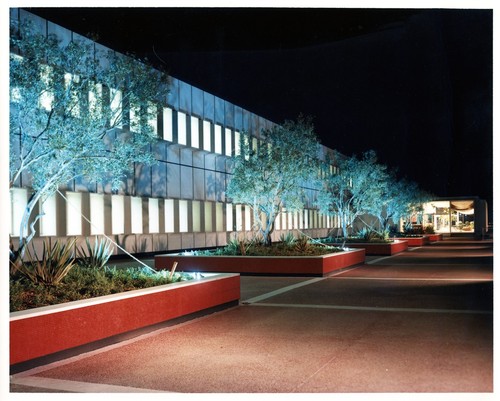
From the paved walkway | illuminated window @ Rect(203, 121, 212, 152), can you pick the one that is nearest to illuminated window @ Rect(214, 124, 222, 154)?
illuminated window @ Rect(203, 121, 212, 152)

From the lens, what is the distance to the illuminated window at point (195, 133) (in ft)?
111

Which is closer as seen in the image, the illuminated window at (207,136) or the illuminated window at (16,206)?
the illuminated window at (16,206)

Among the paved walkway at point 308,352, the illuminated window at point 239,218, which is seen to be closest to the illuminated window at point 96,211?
the illuminated window at point 239,218

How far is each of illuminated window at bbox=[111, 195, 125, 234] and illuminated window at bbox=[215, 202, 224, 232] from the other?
31.0 feet

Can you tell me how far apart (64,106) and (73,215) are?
14.3 metres

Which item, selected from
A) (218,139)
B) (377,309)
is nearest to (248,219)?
(218,139)

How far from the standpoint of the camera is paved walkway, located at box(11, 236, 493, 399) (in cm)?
648

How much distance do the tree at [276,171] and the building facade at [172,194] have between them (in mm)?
3095

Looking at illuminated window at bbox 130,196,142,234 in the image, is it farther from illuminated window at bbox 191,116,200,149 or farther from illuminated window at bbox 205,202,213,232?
illuminated window at bbox 205,202,213,232

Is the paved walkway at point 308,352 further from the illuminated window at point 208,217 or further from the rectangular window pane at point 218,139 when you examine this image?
the rectangular window pane at point 218,139

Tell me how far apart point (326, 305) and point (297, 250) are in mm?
7898

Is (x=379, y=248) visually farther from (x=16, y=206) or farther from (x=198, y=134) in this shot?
(x=16, y=206)

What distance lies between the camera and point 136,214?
94.7 feet
